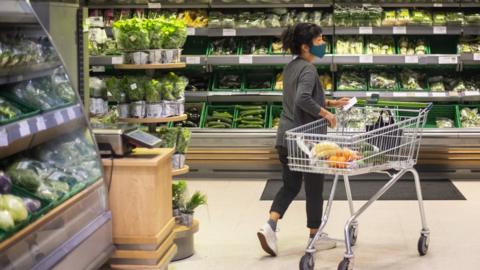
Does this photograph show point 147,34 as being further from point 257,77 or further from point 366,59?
point 257,77

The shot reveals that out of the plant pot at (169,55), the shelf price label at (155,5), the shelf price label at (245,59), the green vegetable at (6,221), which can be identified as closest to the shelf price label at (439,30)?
the shelf price label at (245,59)

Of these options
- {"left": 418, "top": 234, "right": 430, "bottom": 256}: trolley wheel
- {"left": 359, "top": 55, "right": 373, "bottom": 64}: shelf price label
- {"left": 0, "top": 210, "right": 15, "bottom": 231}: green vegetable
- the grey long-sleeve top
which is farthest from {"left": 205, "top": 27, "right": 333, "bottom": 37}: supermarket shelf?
{"left": 0, "top": 210, "right": 15, "bottom": 231}: green vegetable

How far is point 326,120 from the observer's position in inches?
201

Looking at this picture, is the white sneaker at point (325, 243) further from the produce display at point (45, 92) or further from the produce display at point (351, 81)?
the produce display at point (351, 81)

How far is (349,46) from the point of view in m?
8.13

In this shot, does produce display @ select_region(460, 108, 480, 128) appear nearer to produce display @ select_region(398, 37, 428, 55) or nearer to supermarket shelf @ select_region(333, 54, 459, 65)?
supermarket shelf @ select_region(333, 54, 459, 65)

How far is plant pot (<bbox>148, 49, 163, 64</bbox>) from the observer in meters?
5.16

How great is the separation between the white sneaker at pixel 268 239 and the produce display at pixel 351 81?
3239mm

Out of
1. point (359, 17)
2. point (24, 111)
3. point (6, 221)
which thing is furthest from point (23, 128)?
point (359, 17)

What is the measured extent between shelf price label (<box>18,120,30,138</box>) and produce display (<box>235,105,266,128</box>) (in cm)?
533

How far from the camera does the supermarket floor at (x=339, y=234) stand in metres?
5.09

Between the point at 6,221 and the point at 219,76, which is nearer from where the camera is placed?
the point at 6,221

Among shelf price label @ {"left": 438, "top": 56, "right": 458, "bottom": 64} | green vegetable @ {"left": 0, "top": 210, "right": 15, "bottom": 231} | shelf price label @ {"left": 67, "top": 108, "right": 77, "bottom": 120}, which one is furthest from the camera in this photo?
shelf price label @ {"left": 438, "top": 56, "right": 458, "bottom": 64}

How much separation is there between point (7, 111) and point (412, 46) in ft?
19.9
